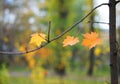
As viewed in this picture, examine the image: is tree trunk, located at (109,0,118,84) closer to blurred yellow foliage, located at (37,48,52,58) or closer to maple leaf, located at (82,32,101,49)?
maple leaf, located at (82,32,101,49)

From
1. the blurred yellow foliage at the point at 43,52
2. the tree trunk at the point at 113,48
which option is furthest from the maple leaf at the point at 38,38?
the blurred yellow foliage at the point at 43,52

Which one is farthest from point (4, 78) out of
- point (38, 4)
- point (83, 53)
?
point (38, 4)

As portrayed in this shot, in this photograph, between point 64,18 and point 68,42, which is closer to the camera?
point 68,42

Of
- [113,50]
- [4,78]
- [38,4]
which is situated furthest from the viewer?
[38,4]

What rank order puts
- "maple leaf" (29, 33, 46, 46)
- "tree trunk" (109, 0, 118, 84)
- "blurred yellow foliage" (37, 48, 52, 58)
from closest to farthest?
1. "tree trunk" (109, 0, 118, 84)
2. "maple leaf" (29, 33, 46, 46)
3. "blurred yellow foliage" (37, 48, 52, 58)

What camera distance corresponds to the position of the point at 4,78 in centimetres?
507

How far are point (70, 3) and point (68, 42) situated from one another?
71.7 ft

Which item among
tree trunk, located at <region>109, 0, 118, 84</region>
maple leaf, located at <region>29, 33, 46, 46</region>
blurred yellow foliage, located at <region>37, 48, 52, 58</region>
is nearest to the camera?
tree trunk, located at <region>109, 0, 118, 84</region>

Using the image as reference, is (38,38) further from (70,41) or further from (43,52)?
(43,52)

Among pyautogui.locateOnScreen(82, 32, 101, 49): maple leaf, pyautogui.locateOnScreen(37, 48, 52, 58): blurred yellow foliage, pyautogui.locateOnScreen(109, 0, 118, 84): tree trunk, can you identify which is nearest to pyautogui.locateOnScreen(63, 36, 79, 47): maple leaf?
pyautogui.locateOnScreen(82, 32, 101, 49): maple leaf

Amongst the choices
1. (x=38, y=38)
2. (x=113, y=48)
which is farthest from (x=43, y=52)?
(x=113, y=48)

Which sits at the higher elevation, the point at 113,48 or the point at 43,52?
the point at 113,48

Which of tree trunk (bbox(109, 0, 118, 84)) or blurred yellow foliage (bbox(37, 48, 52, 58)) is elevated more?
tree trunk (bbox(109, 0, 118, 84))

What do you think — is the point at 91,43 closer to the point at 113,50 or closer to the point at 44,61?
the point at 113,50
